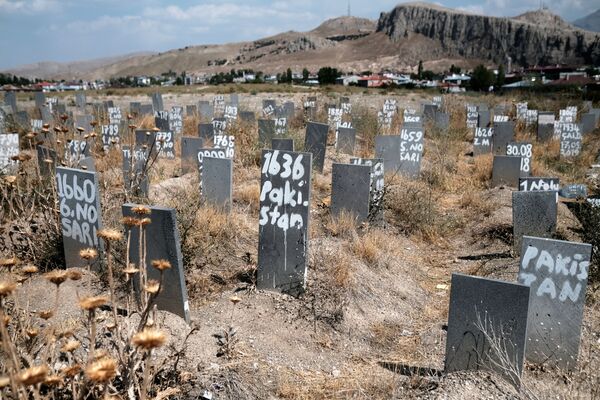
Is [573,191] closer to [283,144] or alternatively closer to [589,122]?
[283,144]

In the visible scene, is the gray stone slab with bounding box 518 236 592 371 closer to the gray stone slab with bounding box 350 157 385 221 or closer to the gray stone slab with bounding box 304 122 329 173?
the gray stone slab with bounding box 350 157 385 221

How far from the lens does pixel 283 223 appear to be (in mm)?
4453

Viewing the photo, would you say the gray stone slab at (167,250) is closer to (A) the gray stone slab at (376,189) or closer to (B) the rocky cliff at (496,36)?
(A) the gray stone slab at (376,189)

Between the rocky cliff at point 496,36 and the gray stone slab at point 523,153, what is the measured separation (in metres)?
90.7

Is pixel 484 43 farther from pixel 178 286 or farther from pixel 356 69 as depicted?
pixel 178 286

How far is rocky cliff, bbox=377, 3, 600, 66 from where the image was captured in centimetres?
9495

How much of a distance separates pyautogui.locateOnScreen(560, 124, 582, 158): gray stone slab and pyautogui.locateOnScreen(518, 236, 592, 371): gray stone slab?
9.66 m

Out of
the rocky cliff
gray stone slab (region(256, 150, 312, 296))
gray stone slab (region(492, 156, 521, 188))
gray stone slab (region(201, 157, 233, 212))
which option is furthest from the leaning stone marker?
the rocky cliff

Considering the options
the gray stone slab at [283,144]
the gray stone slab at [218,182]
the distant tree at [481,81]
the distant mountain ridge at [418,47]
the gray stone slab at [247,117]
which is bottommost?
the gray stone slab at [218,182]

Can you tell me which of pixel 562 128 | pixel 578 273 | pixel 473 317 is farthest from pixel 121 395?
pixel 562 128

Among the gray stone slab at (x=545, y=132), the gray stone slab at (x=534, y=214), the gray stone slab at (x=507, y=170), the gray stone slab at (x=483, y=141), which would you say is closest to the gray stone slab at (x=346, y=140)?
the gray stone slab at (x=507, y=170)

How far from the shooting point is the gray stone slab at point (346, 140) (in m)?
10.7

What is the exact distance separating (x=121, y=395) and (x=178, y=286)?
115 centimetres

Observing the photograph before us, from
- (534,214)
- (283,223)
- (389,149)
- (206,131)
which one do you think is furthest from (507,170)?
(283,223)
